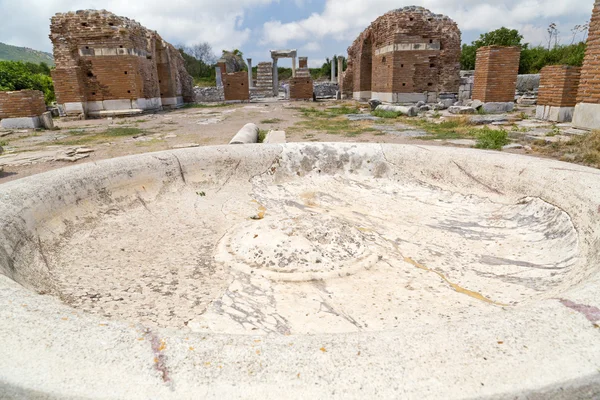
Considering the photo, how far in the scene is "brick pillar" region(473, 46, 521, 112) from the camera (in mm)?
10766

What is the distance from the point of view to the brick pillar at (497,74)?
35.3 ft

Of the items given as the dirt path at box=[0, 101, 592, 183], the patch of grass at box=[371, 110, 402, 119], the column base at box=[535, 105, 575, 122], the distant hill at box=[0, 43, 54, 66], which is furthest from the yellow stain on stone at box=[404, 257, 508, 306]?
the distant hill at box=[0, 43, 54, 66]

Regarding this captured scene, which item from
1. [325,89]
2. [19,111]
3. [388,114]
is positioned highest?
[325,89]

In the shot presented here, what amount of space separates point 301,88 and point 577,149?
1724 centimetres

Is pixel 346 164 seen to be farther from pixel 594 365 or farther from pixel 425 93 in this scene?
pixel 425 93

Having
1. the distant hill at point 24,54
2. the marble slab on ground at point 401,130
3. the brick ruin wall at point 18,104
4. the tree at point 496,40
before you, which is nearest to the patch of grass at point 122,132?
the brick ruin wall at point 18,104

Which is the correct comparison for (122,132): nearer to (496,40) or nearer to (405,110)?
(405,110)

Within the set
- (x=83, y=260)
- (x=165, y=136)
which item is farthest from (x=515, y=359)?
(x=165, y=136)

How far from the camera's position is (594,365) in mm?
744

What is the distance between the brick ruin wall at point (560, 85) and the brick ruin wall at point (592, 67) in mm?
1384

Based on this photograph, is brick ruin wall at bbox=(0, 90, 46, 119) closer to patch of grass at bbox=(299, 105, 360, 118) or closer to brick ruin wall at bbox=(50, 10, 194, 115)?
brick ruin wall at bbox=(50, 10, 194, 115)

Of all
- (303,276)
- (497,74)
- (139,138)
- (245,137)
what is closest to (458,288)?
(303,276)

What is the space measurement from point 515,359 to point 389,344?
0.27 m

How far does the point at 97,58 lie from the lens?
13531 mm
